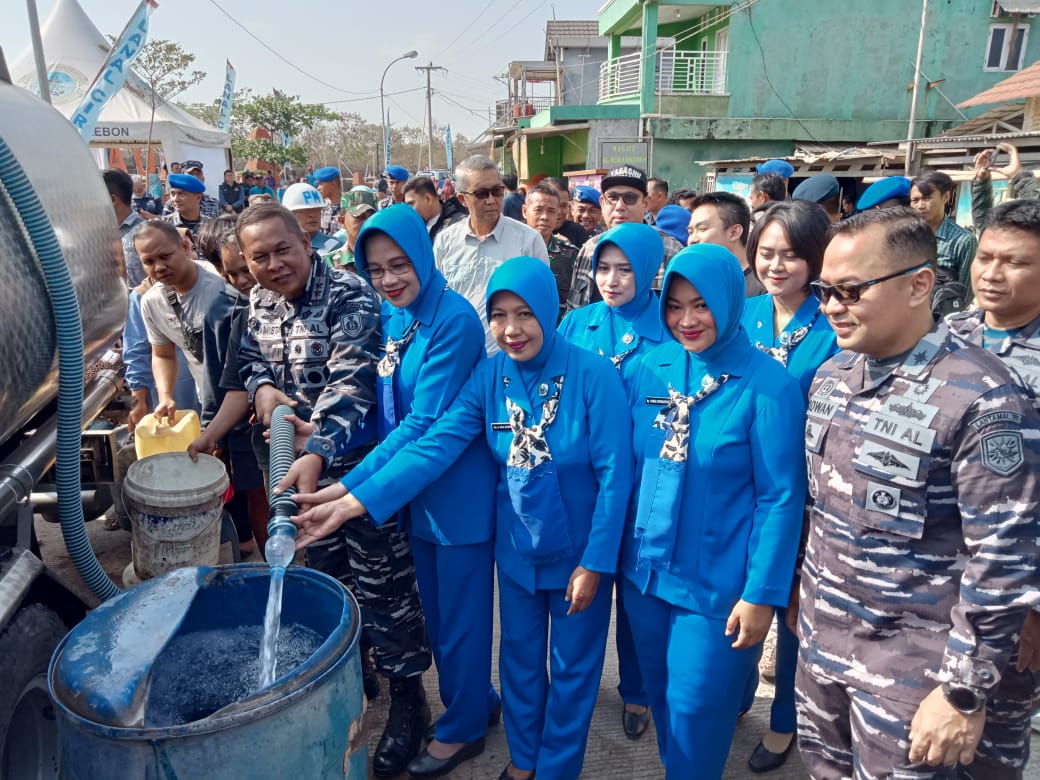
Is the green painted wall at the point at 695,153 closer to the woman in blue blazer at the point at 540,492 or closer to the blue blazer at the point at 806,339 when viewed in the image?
the blue blazer at the point at 806,339

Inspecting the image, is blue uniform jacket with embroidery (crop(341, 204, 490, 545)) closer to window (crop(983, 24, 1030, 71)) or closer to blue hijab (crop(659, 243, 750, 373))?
blue hijab (crop(659, 243, 750, 373))

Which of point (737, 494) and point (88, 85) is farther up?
point (88, 85)

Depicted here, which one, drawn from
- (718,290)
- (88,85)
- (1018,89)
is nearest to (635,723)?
(718,290)

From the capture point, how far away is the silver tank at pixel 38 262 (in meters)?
1.76

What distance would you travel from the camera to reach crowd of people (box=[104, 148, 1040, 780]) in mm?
1589

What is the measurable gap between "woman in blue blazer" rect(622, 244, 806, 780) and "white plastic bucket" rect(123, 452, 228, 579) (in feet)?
6.59

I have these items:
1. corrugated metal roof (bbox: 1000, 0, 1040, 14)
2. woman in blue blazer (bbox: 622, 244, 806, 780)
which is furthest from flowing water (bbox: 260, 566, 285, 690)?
corrugated metal roof (bbox: 1000, 0, 1040, 14)

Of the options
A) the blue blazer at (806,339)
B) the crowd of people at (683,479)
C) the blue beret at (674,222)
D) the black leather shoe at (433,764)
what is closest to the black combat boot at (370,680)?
the crowd of people at (683,479)

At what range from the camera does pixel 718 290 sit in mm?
1999

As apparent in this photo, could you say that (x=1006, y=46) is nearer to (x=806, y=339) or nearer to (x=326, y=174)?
(x=326, y=174)

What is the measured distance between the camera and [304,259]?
8.55 feet

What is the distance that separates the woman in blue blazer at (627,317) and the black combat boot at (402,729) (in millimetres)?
811

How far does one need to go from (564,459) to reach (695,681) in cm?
76

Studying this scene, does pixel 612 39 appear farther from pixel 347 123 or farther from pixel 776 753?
pixel 347 123
